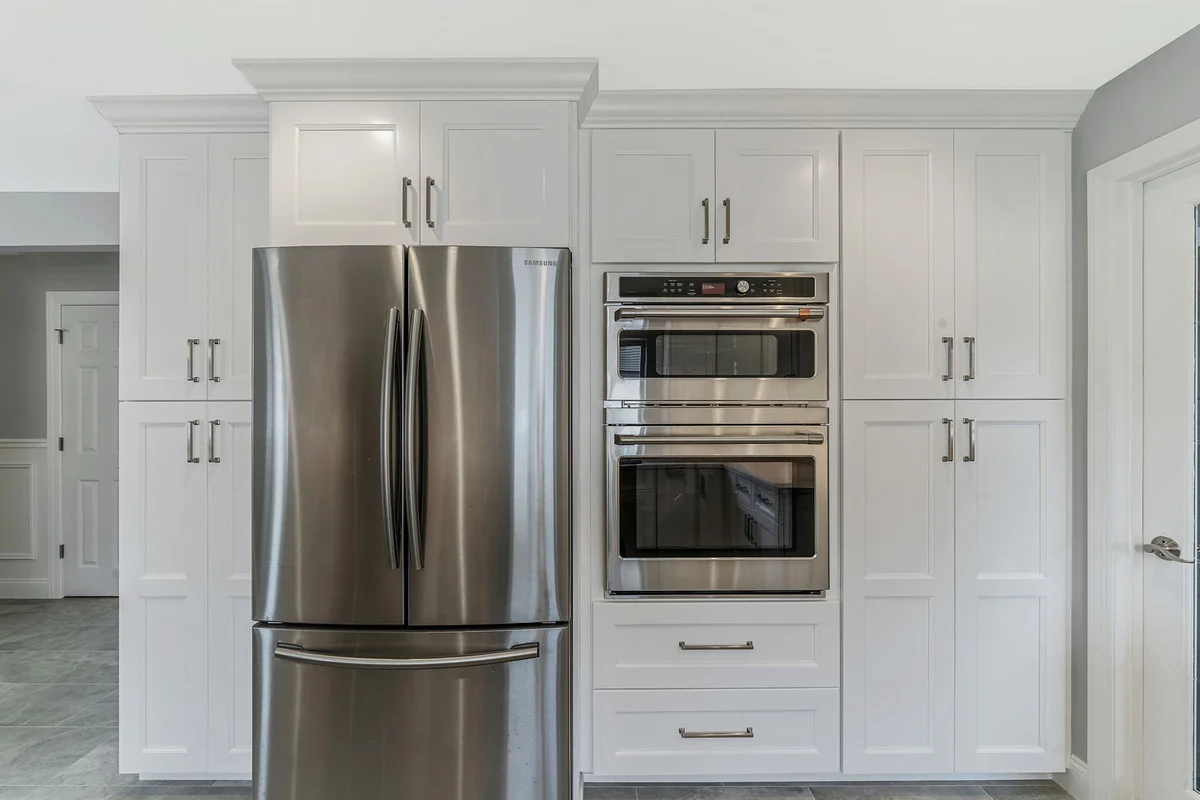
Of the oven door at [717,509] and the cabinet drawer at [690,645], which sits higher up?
the oven door at [717,509]

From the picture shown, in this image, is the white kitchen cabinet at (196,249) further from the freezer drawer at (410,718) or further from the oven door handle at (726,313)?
the oven door handle at (726,313)

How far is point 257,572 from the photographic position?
185 centimetres

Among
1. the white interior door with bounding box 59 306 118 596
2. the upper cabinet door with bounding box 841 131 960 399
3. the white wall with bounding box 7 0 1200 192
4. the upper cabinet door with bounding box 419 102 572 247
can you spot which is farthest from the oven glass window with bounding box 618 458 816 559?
the white interior door with bounding box 59 306 118 596

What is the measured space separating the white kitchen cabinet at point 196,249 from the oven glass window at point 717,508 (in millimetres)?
1354

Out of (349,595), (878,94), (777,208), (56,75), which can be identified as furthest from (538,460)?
→ (56,75)

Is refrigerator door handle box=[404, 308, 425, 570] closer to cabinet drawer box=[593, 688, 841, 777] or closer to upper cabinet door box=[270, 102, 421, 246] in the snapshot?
upper cabinet door box=[270, 102, 421, 246]

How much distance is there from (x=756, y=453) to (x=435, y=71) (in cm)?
152

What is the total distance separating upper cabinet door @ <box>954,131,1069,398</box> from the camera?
7.08ft

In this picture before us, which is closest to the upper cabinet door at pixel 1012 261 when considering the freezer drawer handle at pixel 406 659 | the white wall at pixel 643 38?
the white wall at pixel 643 38

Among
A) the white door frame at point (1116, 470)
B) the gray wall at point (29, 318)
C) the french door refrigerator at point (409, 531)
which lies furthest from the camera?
the gray wall at point (29, 318)

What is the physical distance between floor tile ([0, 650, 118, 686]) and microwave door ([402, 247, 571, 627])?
2519mm

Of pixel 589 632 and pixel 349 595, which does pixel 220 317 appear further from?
pixel 589 632

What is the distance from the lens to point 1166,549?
1.95 meters

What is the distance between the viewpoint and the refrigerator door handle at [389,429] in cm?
174
